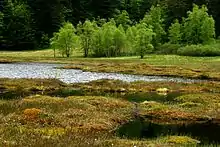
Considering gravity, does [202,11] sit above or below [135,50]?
above

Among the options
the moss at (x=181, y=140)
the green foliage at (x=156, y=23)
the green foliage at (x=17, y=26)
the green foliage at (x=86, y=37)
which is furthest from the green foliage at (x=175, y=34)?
the moss at (x=181, y=140)

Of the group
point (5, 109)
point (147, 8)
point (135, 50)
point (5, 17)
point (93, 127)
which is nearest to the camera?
point (93, 127)

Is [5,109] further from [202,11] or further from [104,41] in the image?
[202,11]

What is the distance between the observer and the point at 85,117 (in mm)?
32969

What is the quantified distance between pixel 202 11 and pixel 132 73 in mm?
51436

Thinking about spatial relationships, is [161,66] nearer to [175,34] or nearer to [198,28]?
[175,34]

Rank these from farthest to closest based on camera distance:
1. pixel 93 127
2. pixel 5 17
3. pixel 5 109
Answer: pixel 5 17, pixel 5 109, pixel 93 127

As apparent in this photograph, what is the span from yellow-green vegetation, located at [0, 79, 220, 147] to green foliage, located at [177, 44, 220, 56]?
64.6 meters

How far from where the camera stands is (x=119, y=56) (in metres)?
122

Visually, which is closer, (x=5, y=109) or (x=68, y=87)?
(x=5, y=109)

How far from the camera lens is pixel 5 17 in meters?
154

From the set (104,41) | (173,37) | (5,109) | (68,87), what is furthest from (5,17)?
(5,109)

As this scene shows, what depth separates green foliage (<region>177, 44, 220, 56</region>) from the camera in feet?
378

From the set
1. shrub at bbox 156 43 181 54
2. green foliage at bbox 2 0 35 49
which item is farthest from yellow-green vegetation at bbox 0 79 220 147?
green foliage at bbox 2 0 35 49
